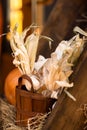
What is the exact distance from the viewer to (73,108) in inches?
30.6

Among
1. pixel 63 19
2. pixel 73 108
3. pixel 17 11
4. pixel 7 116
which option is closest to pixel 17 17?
pixel 17 11

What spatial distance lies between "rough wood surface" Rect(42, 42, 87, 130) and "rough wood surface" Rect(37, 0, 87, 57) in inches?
20.9

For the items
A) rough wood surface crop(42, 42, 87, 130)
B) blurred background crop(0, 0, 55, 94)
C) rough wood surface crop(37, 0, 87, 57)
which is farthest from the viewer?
blurred background crop(0, 0, 55, 94)

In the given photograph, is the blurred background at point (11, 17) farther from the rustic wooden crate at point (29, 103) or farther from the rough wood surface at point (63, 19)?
the rustic wooden crate at point (29, 103)

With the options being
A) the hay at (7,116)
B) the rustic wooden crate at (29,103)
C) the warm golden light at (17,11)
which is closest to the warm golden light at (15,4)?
the warm golden light at (17,11)

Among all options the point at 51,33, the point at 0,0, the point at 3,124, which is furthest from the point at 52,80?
the point at 0,0

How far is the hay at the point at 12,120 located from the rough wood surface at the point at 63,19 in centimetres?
45

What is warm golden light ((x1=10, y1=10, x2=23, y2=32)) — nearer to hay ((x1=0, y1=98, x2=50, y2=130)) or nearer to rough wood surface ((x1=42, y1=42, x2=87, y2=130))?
hay ((x1=0, y1=98, x2=50, y2=130))

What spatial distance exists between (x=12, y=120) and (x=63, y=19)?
616mm

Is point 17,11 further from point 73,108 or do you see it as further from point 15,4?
point 73,108

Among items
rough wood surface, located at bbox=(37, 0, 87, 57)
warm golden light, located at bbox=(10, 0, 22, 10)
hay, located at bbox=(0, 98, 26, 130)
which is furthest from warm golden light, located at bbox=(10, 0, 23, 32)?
hay, located at bbox=(0, 98, 26, 130)

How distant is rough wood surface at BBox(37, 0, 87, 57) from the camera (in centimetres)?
135

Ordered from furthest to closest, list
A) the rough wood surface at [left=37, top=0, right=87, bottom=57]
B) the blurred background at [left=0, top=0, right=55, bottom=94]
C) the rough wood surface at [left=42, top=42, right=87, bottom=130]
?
the blurred background at [left=0, top=0, right=55, bottom=94] < the rough wood surface at [left=37, top=0, right=87, bottom=57] < the rough wood surface at [left=42, top=42, right=87, bottom=130]

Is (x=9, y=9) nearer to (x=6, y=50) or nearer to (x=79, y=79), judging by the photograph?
(x=6, y=50)
